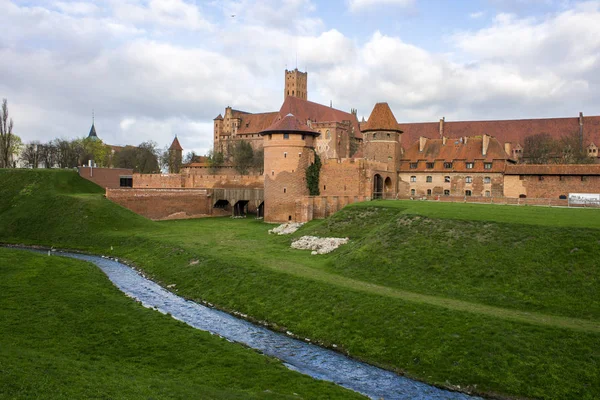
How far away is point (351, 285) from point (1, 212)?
3830cm

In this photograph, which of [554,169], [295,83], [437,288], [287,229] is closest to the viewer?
[437,288]

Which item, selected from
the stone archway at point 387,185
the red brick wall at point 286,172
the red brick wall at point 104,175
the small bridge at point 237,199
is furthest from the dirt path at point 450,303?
the red brick wall at point 104,175

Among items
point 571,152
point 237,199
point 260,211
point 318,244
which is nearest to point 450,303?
point 318,244

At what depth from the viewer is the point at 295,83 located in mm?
124875

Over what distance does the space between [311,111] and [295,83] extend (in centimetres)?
3271

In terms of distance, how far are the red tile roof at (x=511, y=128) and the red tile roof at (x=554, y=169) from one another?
87.9 feet

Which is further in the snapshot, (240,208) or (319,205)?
(240,208)

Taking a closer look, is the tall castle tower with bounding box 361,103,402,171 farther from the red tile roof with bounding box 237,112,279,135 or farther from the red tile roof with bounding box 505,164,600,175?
the red tile roof with bounding box 237,112,279,135

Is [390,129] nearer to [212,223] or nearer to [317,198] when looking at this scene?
[317,198]

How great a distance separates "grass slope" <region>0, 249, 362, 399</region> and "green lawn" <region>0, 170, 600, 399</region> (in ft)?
12.9

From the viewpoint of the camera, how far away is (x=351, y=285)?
78.1 feet

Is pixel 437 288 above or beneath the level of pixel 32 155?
beneath

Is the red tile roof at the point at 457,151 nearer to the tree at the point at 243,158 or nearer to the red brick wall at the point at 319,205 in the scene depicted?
the red brick wall at the point at 319,205

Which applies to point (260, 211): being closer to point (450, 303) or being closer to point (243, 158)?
point (243, 158)
